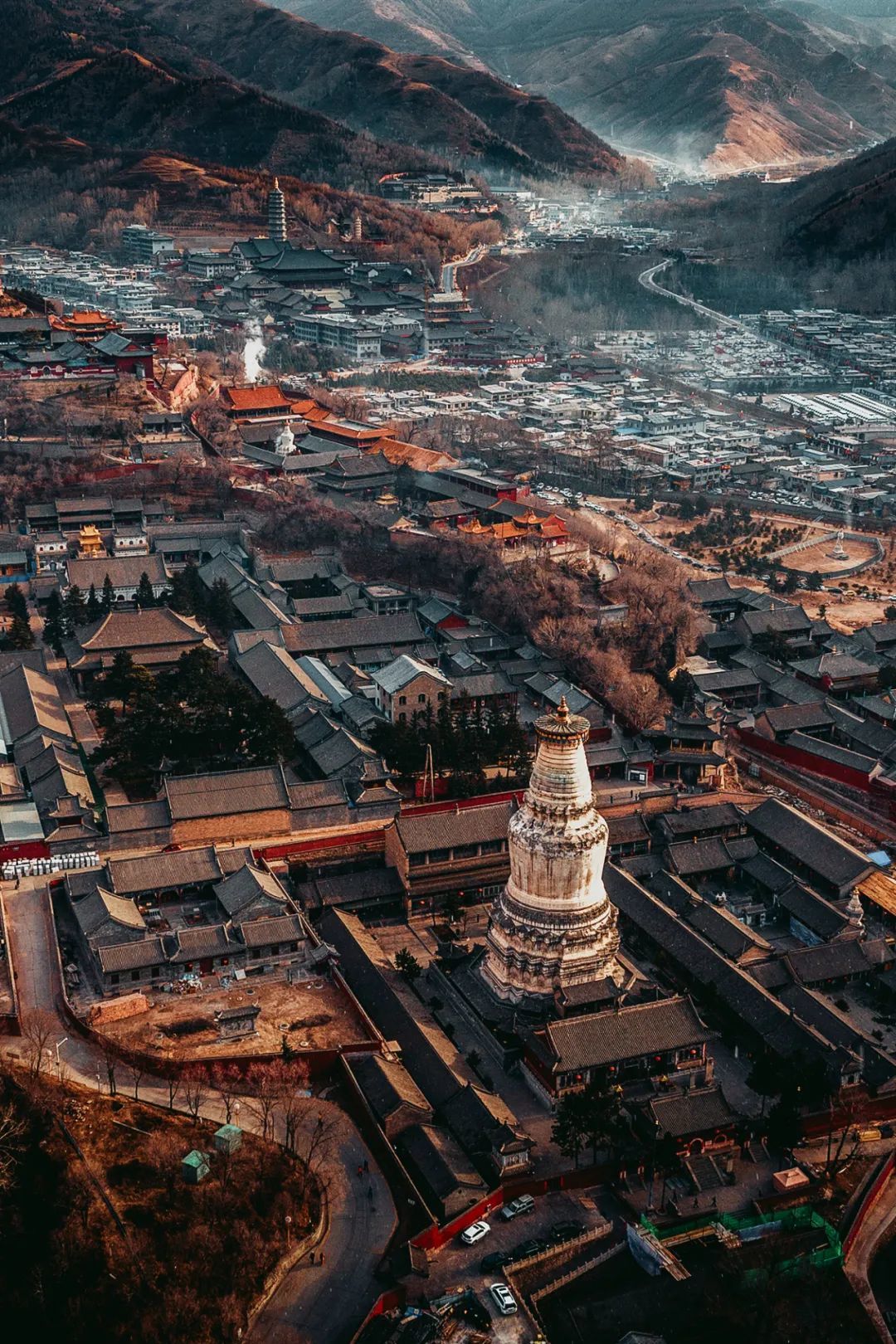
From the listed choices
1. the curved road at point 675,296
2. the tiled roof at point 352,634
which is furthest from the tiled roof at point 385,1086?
the curved road at point 675,296

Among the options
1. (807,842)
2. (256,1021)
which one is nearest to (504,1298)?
(256,1021)

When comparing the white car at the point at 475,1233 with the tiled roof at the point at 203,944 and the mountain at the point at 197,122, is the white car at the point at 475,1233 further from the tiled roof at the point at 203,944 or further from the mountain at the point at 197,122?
the mountain at the point at 197,122

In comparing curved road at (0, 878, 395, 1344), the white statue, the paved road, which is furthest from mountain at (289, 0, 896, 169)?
curved road at (0, 878, 395, 1344)

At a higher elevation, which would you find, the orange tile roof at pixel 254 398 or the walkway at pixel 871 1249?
the orange tile roof at pixel 254 398

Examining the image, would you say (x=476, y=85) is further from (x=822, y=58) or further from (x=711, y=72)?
(x=822, y=58)

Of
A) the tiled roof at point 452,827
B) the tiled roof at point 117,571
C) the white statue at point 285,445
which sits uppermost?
the white statue at point 285,445

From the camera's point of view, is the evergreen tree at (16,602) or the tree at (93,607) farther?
the evergreen tree at (16,602)

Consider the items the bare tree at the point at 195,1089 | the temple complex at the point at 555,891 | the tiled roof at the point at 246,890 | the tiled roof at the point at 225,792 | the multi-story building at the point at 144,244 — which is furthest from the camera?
the multi-story building at the point at 144,244

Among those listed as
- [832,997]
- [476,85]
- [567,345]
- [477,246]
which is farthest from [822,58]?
[832,997]
